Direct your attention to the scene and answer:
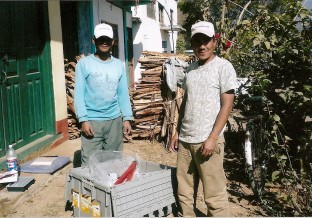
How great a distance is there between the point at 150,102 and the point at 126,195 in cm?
433

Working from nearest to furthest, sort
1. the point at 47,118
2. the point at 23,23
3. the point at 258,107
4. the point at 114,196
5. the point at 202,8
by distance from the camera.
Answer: the point at 114,196 < the point at 258,107 < the point at 23,23 < the point at 47,118 < the point at 202,8

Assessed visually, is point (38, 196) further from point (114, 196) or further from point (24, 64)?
point (24, 64)

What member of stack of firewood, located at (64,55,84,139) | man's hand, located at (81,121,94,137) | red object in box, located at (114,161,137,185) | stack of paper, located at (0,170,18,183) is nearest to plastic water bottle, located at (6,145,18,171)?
stack of paper, located at (0,170,18,183)

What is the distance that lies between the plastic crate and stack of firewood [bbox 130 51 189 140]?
11.7 feet

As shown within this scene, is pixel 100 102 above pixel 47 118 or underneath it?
above

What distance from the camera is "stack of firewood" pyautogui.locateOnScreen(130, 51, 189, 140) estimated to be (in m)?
7.45

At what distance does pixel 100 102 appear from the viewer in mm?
3982

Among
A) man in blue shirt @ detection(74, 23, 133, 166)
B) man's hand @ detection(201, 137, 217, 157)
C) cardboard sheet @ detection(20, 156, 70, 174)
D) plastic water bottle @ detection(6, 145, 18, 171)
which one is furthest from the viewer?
cardboard sheet @ detection(20, 156, 70, 174)

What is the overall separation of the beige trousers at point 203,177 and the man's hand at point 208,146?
0.34ft

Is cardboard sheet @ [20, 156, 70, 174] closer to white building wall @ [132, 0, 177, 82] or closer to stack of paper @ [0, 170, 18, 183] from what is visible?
stack of paper @ [0, 170, 18, 183]

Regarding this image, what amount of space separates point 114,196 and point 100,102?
49.6 inches

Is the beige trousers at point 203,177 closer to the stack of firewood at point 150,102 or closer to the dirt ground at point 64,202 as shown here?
the dirt ground at point 64,202

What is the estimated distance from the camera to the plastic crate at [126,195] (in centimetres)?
319

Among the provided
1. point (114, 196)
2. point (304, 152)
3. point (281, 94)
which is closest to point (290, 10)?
point (281, 94)
